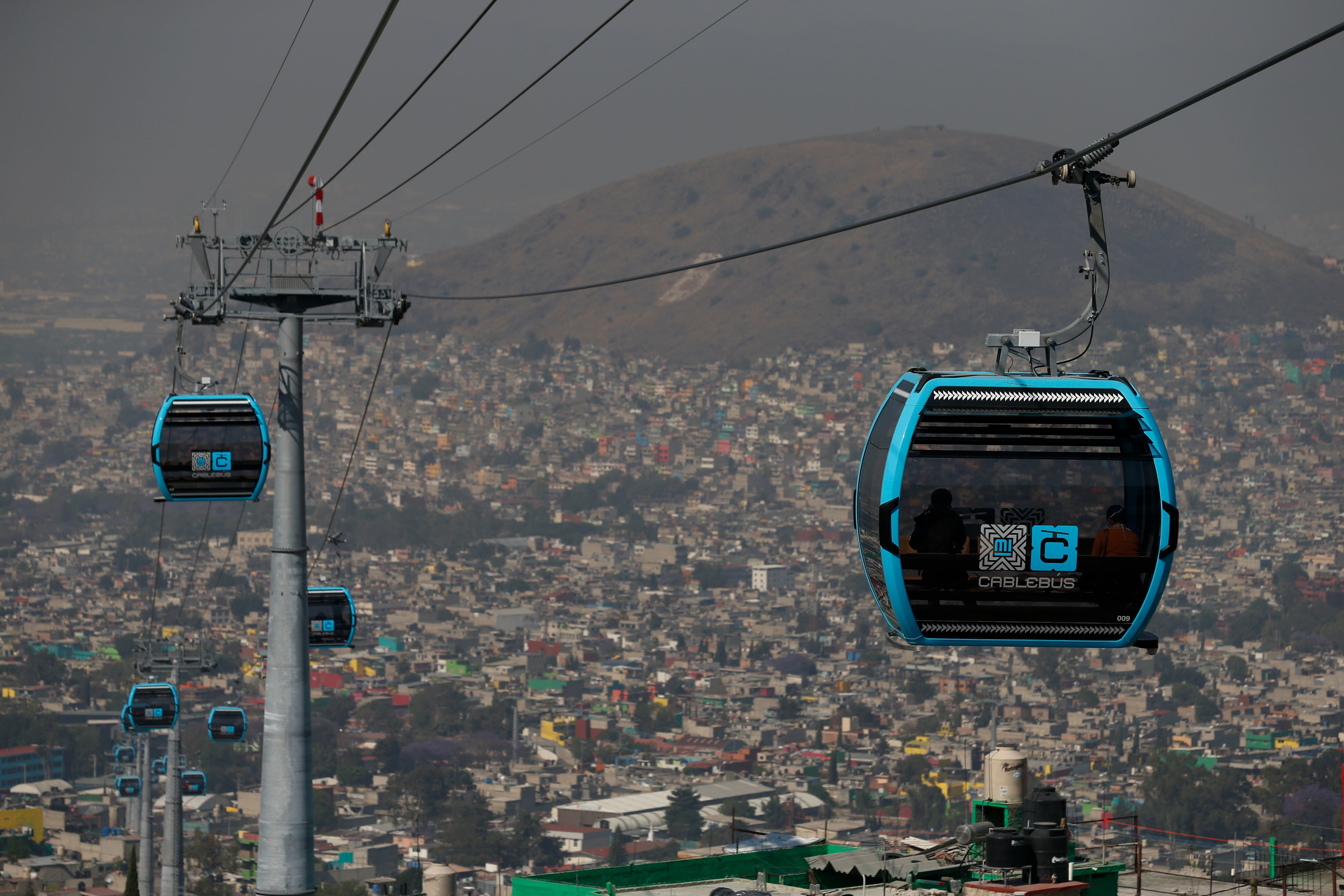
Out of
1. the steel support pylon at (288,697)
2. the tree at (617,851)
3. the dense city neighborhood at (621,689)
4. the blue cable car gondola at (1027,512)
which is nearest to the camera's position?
the blue cable car gondola at (1027,512)

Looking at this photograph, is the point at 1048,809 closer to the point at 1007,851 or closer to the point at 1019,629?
the point at 1007,851

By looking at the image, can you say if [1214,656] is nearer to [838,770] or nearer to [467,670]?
[838,770]

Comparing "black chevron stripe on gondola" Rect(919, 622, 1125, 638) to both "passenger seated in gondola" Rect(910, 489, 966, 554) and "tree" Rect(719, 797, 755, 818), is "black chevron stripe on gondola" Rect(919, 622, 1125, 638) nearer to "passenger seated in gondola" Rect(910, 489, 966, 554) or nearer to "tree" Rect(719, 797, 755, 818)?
"passenger seated in gondola" Rect(910, 489, 966, 554)

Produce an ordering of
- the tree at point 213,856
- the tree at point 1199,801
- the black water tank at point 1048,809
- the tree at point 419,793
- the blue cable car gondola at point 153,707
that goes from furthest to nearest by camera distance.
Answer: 1. the tree at point 419,793
2. the tree at point 1199,801
3. the tree at point 213,856
4. the blue cable car gondola at point 153,707
5. the black water tank at point 1048,809

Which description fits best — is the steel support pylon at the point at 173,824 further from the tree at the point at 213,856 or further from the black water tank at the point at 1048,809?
the tree at the point at 213,856

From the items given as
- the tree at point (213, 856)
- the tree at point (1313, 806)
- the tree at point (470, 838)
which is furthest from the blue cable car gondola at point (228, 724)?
the tree at point (1313, 806)

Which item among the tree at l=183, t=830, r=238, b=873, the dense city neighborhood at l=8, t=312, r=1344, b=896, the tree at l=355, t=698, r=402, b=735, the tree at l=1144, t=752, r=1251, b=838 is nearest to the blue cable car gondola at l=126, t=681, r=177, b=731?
the dense city neighborhood at l=8, t=312, r=1344, b=896

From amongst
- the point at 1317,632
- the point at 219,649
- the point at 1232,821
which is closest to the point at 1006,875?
the point at 1232,821
